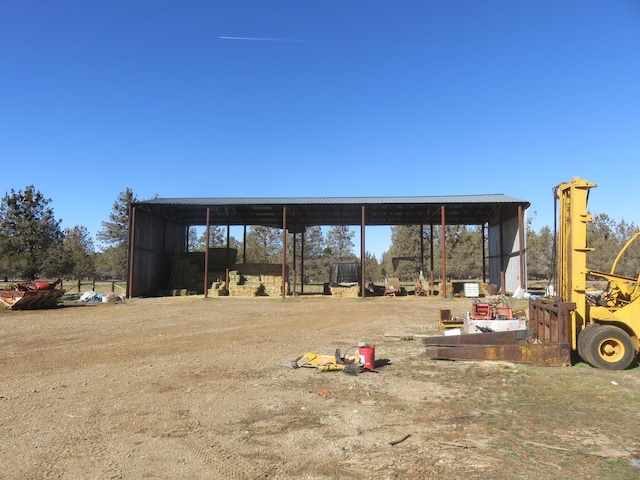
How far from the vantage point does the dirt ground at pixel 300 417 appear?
3996mm

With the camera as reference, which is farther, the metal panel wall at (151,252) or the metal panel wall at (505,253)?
the metal panel wall at (151,252)

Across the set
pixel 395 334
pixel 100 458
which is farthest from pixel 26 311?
pixel 100 458

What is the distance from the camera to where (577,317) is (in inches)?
314

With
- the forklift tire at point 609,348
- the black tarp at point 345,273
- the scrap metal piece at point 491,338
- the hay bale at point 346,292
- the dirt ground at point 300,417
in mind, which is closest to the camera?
the dirt ground at point 300,417

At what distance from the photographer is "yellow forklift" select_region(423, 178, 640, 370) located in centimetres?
759

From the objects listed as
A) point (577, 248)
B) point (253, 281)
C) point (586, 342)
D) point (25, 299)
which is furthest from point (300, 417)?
point (253, 281)

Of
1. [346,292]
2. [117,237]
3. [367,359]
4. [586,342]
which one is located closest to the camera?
[586,342]

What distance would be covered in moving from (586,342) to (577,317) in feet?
1.69

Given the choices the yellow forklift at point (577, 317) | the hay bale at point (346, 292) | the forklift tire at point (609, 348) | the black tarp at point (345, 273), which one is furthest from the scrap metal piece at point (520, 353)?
the black tarp at point (345, 273)

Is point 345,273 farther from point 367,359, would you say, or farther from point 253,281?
point 367,359

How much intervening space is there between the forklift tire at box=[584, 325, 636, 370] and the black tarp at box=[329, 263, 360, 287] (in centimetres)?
2648

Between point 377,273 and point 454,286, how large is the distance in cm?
4030

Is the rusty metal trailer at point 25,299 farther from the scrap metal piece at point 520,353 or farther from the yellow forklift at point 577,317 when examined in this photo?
the scrap metal piece at point 520,353

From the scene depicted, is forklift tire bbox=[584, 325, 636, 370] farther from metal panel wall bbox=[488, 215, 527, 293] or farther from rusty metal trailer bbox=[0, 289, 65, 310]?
rusty metal trailer bbox=[0, 289, 65, 310]
